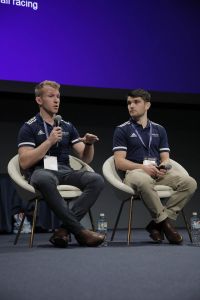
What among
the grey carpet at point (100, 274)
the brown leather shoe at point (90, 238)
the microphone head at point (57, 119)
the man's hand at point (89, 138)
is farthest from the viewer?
the microphone head at point (57, 119)

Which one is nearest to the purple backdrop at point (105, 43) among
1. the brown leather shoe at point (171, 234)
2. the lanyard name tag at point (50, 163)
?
the lanyard name tag at point (50, 163)

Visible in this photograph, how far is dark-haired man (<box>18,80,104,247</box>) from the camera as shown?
3.72m

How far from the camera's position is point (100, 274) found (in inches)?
98.6

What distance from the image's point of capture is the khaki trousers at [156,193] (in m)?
4.04

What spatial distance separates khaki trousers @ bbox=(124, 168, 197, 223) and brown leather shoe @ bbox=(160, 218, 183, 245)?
4 cm

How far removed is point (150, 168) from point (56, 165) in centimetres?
67

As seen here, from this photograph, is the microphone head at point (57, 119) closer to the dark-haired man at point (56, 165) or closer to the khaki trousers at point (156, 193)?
the dark-haired man at point (56, 165)

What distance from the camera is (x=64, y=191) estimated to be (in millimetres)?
3975

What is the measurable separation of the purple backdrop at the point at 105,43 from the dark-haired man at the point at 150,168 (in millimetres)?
1263

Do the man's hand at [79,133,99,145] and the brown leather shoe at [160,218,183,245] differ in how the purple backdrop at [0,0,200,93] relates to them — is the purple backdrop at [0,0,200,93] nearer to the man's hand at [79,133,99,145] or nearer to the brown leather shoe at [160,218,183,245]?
the man's hand at [79,133,99,145]

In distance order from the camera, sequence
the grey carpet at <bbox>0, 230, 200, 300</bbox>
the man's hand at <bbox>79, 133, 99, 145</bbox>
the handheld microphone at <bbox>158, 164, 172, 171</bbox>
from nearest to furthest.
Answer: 1. the grey carpet at <bbox>0, 230, 200, 300</bbox>
2. the man's hand at <bbox>79, 133, 99, 145</bbox>
3. the handheld microphone at <bbox>158, 164, 172, 171</bbox>

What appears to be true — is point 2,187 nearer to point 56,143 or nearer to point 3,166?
point 3,166

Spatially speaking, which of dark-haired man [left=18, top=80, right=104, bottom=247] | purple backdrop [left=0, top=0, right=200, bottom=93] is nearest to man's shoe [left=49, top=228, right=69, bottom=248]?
dark-haired man [left=18, top=80, right=104, bottom=247]

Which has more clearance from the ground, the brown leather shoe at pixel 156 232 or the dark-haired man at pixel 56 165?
the dark-haired man at pixel 56 165
